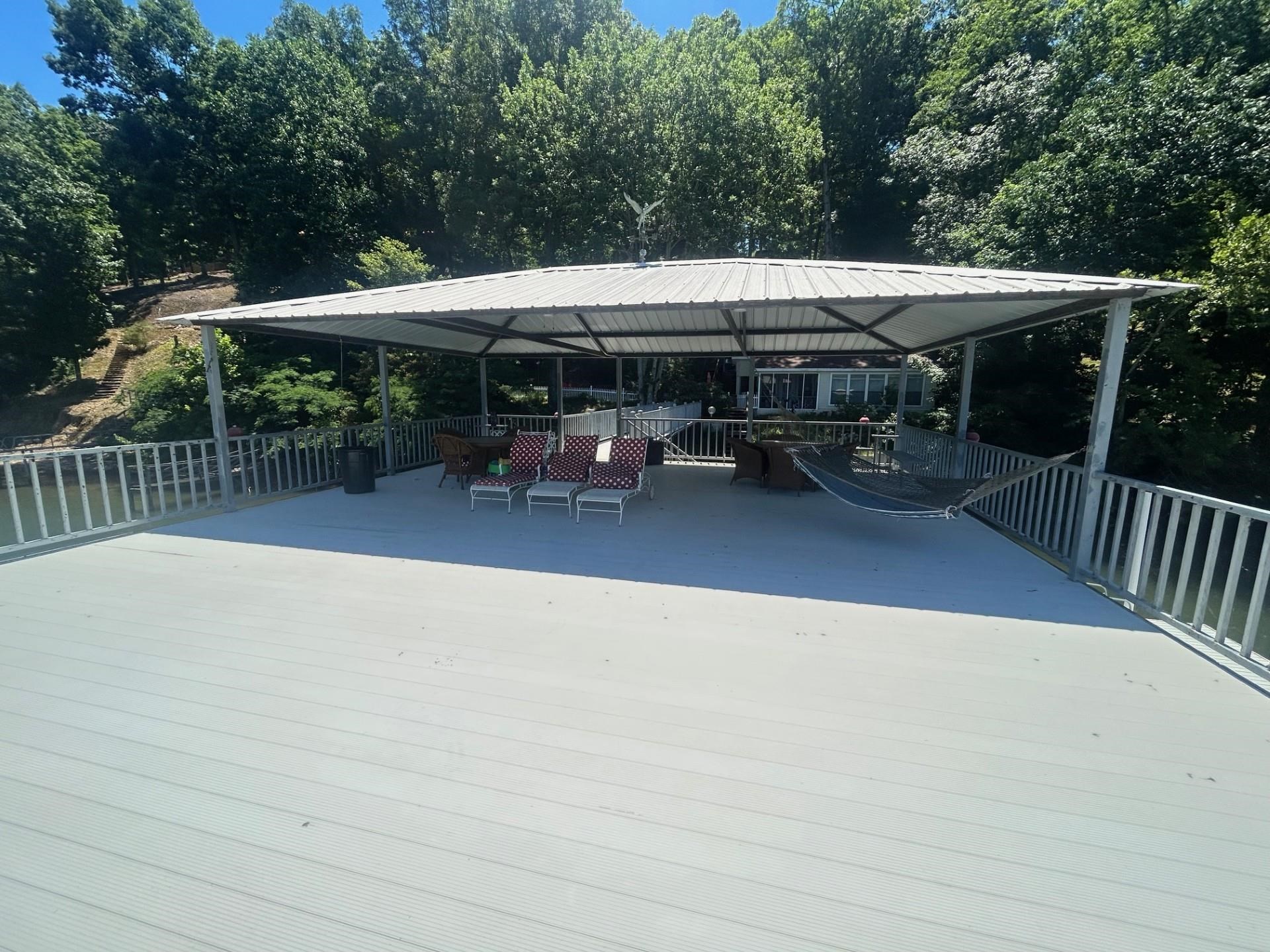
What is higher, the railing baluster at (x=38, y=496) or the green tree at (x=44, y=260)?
the green tree at (x=44, y=260)

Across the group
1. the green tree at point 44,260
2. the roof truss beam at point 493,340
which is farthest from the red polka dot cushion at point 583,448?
the green tree at point 44,260

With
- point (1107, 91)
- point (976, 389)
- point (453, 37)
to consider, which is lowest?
point (976, 389)

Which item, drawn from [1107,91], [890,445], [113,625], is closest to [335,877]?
[113,625]

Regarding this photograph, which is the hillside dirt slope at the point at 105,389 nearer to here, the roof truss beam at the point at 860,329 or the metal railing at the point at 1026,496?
the roof truss beam at the point at 860,329

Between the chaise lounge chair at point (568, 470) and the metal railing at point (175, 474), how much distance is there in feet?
11.1

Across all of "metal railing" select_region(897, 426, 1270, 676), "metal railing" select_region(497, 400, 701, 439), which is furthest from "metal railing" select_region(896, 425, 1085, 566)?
"metal railing" select_region(497, 400, 701, 439)

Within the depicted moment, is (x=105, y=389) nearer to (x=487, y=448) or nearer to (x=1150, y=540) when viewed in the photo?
(x=487, y=448)

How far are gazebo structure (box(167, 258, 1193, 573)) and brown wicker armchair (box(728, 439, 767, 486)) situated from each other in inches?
68.3

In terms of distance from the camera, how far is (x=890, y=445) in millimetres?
12320

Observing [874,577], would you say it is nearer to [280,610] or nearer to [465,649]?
[465,649]

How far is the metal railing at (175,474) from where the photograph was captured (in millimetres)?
4969

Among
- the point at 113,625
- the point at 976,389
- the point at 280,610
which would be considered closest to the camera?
the point at 113,625

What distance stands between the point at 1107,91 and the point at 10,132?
34.5 metres

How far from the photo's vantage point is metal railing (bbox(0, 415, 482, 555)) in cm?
497
